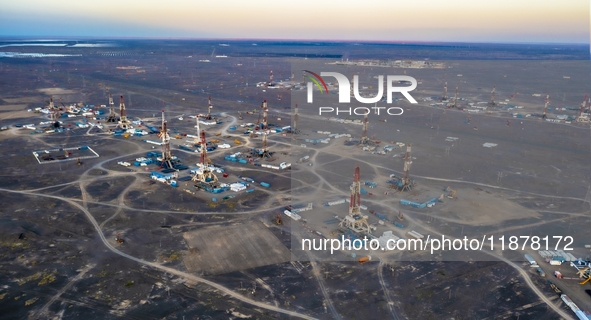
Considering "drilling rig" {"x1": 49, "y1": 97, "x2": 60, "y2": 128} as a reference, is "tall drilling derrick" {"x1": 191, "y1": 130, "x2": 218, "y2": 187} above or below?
below

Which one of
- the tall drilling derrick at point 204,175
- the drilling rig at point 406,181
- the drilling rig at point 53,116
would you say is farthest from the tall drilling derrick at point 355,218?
the drilling rig at point 53,116

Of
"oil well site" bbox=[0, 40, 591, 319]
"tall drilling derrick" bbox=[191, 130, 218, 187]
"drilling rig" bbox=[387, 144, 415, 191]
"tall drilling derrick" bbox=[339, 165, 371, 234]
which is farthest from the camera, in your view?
"tall drilling derrick" bbox=[191, 130, 218, 187]

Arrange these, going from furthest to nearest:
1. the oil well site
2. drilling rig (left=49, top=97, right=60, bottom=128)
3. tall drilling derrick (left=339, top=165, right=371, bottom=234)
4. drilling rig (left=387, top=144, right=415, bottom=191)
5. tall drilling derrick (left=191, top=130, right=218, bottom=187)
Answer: drilling rig (left=49, top=97, right=60, bottom=128), tall drilling derrick (left=191, top=130, right=218, bottom=187), drilling rig (left=387, top=144, right=415, bottom=191), tall drilling derrick (left=339, top=165, right=371, bottom=234), the oil well site

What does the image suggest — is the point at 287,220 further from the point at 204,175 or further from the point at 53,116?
the point at 53,116

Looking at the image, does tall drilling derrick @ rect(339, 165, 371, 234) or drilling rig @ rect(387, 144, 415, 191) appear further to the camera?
drilling rig @ rect(387, 144, 415, 191)

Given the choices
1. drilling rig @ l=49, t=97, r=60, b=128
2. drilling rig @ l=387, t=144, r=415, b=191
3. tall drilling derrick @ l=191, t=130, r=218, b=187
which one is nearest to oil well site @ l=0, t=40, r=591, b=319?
drilling rig @ l=387, t=144, r=415, b=191

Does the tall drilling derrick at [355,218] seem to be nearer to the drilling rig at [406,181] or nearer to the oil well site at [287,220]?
the oil well site at [287,220]

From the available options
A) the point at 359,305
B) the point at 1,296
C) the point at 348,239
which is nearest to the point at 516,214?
the point at 348,239

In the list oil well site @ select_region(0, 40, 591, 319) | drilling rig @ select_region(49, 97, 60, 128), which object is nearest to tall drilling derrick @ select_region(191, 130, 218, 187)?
oil well site @ select_region(0, 40, 591, 319)

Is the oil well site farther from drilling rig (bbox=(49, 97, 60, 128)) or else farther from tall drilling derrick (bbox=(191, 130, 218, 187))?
drilling rig (bbox=(49, 97, 60, 128))
